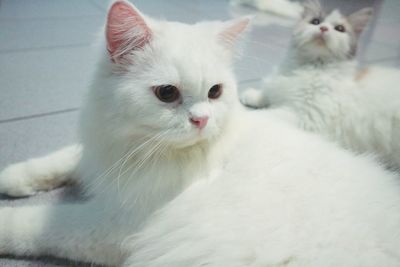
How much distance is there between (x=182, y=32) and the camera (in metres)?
0.62

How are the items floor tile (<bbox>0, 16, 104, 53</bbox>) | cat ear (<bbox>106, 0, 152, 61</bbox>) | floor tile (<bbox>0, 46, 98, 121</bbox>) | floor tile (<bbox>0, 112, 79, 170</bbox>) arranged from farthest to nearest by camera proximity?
1. floor tile (<bbox>0, 16, 104, 53</bbox>)
2. floor tile (<bbox>0, 46, 98, 121</bbox>)
3. floor tile (<bbox>0, 112, 79, 170</bbox>)
4. cat ear (<bbox>106, 0, 152, 61</bbox>)

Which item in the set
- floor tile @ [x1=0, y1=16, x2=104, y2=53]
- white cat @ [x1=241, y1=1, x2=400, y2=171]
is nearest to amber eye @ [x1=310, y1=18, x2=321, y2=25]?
white cat @ [x1=241, y1=1, x2=400, y2=171]

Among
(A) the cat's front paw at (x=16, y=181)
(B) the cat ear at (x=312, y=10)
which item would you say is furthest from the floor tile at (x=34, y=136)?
(B) the cat ear at (x=312, y=10)

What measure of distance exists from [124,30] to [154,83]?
0.11 meters

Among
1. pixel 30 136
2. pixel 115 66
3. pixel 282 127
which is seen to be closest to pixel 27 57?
pixel 30 136

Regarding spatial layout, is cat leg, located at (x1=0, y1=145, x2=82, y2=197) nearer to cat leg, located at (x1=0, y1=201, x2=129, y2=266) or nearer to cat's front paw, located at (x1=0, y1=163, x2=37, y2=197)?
cat's front paw, located at (x1=0, y1=163, x2=37, y2=197)

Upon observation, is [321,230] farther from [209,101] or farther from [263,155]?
[209,101]

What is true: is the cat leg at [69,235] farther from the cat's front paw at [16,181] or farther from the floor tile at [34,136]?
the floor tile at [34,136]

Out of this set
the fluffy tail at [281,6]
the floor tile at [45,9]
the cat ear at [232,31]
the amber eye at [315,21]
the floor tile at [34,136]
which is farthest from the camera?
the fluffy tail at [281,6]

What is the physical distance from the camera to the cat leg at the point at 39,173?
0.76m

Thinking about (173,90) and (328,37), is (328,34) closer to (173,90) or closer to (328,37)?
(328,37)

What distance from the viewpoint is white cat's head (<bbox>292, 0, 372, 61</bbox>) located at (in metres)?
1.18

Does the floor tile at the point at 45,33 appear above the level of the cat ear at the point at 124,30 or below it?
above

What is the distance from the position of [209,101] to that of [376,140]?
0.67 m
